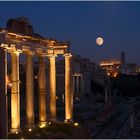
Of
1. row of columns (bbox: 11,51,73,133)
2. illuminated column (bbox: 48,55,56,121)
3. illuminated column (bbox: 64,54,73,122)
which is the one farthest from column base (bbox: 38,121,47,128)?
illuminated column (bbox: 64,54,73,122)

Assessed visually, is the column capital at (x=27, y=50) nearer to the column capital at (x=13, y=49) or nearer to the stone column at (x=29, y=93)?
the stone column at (x=29, y=93)

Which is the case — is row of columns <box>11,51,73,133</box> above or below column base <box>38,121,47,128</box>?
above

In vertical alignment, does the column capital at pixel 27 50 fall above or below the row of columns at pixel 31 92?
above

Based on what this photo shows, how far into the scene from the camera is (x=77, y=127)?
96.9 ft

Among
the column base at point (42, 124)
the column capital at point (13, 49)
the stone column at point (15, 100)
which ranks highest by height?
the column capital at point (13, 49)

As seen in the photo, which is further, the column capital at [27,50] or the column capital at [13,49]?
the column capital at [27,50]

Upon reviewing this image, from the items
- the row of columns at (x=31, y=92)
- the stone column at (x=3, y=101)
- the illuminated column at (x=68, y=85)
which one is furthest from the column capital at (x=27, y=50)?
the stone column at (x=3, y=101)

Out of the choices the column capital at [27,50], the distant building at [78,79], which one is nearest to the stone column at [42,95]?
the column capital at [27,50]

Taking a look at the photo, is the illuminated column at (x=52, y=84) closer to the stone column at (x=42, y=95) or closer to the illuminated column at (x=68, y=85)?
the illuminated column at (x=68, y=85)

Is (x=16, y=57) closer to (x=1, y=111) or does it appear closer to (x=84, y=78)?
(x=1, y=111)

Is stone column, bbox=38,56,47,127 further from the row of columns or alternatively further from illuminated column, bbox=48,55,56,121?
illuminated column, bbox=48,55,56,121

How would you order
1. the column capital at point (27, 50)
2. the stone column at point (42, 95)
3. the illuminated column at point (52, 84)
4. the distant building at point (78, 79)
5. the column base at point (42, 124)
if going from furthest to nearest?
the distant building at point (78, 79) → the illuminated column at point (52, 84) → the stone column at point (42, 95) → the column base at point (42, 124) → the column capital at point (27, 50)

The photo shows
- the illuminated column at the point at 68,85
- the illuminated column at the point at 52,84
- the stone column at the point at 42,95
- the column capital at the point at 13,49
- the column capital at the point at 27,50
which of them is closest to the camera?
the column capital at the point at 13,49

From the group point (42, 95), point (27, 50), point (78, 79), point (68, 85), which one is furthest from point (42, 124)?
point (78, 79)
